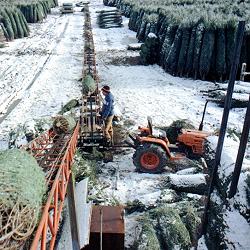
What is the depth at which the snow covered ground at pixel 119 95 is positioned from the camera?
8.18 meters

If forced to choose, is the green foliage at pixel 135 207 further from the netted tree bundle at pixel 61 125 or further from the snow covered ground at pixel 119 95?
the netted tree bundle at pixel 61 125

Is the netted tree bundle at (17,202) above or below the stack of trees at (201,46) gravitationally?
above

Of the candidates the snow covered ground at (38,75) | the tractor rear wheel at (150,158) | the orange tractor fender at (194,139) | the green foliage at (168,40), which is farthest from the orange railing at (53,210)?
the green foliage at (168,40)

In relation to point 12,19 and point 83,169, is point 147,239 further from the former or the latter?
point 12,19

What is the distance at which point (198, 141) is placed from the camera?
917 centimetres

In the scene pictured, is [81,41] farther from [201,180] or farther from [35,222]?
[35,222]

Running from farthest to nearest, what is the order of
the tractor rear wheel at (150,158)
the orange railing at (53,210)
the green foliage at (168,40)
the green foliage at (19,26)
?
the green foliage at (19,26), the green foliage at (168,40), the tractor rear wheel at (150,158), the orange railing at (53,210)

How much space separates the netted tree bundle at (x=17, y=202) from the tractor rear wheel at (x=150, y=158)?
5276 millimetres

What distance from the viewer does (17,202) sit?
315 centimetres

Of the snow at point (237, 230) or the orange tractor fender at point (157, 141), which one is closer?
the snow at point (237, 230)

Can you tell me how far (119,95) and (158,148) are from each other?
22.4ft

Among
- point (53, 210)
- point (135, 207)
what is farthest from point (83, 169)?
point (53, 210)

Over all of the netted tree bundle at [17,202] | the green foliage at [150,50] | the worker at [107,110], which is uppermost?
the netted tree bundle at [17,202]

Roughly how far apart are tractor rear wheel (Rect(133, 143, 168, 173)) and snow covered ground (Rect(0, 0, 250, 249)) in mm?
209
